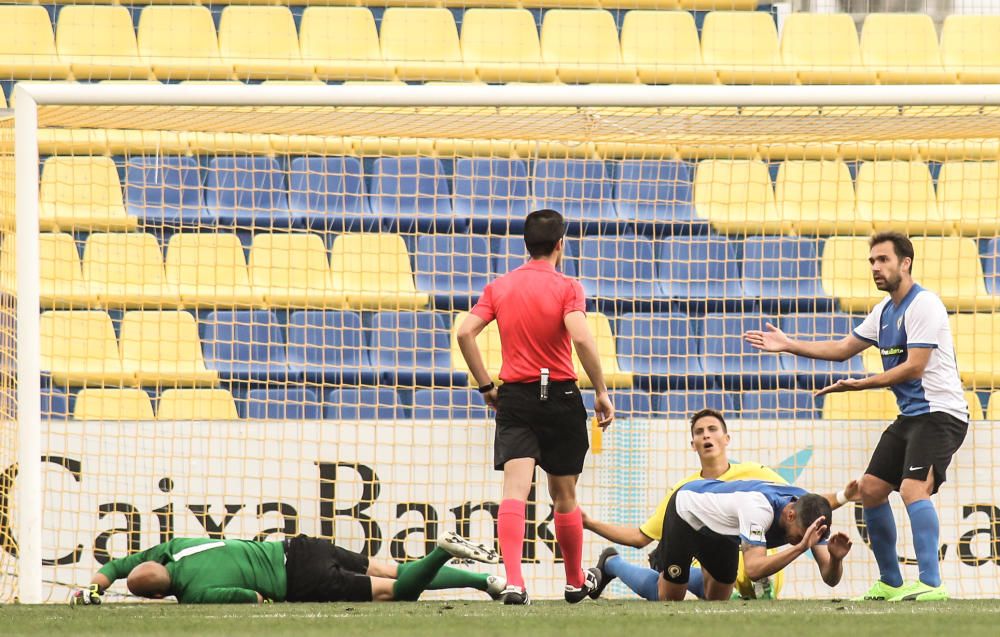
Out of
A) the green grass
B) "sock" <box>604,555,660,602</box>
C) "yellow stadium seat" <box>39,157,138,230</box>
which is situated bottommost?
"sock" <box>604,555,660,602</box>

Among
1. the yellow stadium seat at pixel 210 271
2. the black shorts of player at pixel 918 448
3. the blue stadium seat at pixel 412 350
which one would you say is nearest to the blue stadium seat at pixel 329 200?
the yellow stadium seat at pixel 210 271

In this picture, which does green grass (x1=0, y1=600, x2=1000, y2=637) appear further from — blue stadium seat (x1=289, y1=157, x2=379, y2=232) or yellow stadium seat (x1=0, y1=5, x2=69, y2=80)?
yellow stadium seat (x1=0, y1=5, x2=69, y2=80)

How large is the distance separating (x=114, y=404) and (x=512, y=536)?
295 cm

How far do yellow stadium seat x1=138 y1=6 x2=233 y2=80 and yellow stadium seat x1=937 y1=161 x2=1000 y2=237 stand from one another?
163 inches

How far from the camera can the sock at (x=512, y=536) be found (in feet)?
13.6

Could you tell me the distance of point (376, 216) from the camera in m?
7.05

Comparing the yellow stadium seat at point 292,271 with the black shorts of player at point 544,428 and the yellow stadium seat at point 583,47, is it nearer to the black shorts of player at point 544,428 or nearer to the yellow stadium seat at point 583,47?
the yellow stadium seat at point 583,47

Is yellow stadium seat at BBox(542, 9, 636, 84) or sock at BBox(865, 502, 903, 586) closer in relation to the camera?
sock at BBox(865, 502, 903, 586)

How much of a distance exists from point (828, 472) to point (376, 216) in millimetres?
2658

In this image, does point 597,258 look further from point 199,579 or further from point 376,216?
point 199,579

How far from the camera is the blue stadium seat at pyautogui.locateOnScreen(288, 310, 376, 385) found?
671cm

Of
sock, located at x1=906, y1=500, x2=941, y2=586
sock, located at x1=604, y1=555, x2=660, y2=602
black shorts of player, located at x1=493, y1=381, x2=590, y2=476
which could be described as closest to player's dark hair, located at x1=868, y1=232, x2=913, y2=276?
sock, located at x1=906, y1=500, x2=941, y2=586

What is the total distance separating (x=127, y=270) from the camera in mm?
6977

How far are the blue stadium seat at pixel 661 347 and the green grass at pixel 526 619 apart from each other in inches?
101
